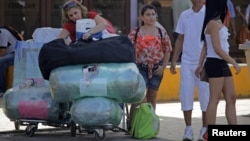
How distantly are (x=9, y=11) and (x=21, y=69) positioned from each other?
5316 mm

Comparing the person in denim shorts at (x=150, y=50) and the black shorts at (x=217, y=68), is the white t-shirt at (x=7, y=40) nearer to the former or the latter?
the person in denim shorts at (x=150, y=50)

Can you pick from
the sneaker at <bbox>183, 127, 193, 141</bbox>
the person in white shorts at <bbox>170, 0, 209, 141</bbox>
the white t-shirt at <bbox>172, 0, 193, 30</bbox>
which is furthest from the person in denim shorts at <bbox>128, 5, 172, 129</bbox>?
the white t-shirt at <bbox>172, 0, 193, 30</bbox>

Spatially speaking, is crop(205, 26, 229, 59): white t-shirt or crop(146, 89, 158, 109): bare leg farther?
crop(146, 89, 158, 109): bare leg

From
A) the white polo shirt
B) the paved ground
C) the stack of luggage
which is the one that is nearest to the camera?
the stack of luggage

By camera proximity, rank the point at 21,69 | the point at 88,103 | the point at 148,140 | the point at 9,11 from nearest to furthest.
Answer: the point at 88,103 < the point at 148,140 < the point at 21,69 < the point at 9,11

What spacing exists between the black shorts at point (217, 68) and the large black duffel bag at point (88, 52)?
1.02 meters

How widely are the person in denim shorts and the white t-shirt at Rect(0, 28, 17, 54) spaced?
4.39m

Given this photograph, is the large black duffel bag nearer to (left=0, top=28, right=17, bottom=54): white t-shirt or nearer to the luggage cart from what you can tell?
the luggage cart

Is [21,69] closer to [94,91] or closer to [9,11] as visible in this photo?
[94,91]

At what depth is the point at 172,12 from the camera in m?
14.8

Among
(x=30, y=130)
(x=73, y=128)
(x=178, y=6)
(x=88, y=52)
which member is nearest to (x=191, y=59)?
(x=88, y=52)

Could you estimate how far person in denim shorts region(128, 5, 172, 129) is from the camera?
29.8 feet

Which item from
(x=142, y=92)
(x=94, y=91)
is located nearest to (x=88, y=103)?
(x=94, y=91)

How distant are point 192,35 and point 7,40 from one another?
5163 millimetres
